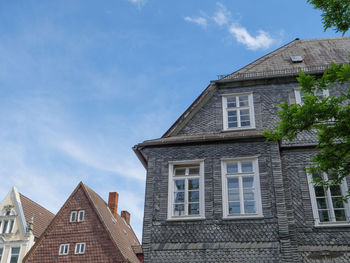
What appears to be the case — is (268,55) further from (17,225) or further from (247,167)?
(17,225)

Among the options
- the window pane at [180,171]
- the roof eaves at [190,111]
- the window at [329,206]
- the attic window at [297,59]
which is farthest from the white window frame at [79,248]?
the attic window at [297,59]

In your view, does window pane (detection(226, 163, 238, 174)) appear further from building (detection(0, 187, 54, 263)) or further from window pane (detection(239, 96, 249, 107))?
building (detection(0, 187, 54, 263))

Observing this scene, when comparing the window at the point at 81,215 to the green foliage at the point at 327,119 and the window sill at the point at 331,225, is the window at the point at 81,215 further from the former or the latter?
the green foliage at the point at 327,119

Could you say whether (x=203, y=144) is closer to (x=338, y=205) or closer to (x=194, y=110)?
(x=194, y=110)

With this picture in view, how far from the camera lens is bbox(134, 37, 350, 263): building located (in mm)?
11609

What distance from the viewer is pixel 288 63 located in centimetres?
1650

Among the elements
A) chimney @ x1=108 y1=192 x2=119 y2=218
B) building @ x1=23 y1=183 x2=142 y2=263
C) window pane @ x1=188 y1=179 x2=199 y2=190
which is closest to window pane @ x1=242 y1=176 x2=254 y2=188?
window pane @ x1=188 y1=179 x2=199 y2=190

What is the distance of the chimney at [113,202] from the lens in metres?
29.6

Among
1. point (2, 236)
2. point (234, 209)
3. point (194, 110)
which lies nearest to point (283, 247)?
point (234, 209)

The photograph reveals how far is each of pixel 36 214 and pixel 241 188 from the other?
22.0m

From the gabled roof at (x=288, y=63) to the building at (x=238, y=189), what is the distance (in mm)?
65

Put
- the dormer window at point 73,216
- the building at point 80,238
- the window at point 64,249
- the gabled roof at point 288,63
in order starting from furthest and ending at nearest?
the dormer window at point 73,216 < the window at point 64,249 < the building at point 80,238 < the gabled roof at point 288,63

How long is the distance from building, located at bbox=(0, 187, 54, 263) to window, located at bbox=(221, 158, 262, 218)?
18.6m

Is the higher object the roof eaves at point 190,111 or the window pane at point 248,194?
the roof eaves at point 190,111
